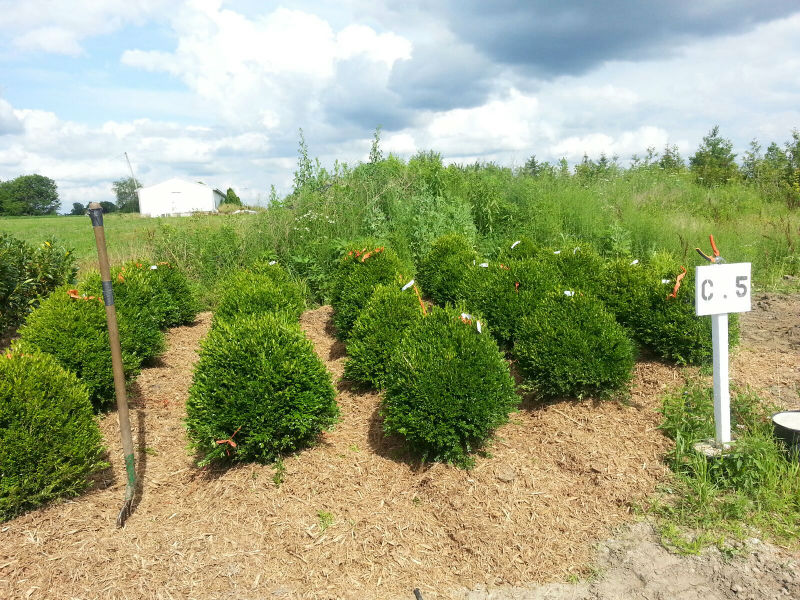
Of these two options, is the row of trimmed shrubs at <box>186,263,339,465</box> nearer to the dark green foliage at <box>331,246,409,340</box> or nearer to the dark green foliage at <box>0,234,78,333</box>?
the dark green foliage at <box>331,246,409,340</box>

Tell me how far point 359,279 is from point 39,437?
3455 mm

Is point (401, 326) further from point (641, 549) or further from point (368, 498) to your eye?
point (641, 549)

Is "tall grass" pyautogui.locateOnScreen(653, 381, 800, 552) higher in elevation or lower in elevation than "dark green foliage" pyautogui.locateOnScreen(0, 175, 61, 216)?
lower

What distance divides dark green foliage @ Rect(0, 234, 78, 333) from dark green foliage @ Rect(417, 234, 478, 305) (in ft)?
15.3

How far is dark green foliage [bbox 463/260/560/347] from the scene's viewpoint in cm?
490

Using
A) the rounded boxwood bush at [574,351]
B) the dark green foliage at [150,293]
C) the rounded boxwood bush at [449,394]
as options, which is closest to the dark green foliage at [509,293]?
the rounded boxwood bush at [574,351]

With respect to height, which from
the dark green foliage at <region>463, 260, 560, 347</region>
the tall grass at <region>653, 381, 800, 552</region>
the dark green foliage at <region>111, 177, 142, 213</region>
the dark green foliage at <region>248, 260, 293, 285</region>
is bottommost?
the tall grass at <region>653, 381, 800, 552</region>

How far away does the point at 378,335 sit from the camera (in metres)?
4.45

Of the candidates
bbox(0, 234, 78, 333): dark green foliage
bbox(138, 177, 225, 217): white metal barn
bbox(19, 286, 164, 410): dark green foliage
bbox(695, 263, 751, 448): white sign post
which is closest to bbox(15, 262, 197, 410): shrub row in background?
bbox(19, 286, 164, 410): dark green foliage

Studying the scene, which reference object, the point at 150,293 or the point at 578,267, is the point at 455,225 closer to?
the point at 578,267

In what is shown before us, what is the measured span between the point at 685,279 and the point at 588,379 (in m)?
1.51

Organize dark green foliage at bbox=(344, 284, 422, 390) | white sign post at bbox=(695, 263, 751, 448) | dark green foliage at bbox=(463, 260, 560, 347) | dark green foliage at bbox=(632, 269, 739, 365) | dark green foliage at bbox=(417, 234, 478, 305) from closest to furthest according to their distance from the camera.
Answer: white sign post at bbox=(695, 263, 751, 448) → dark green foliage at bbox=(632, 269, 739, 365) → dark green foliage at bbox=(344, 284, 422, 390) → dark green foliage at bbox=(463, 260, 560, 347) → dark green foliage at bbox=(417, 234, 478, 305)

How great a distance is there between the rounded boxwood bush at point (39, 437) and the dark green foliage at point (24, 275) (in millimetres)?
3220

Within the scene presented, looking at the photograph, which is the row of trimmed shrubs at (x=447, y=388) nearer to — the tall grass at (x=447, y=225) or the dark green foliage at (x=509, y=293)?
the dark green foliage at (x=509, y=293)
